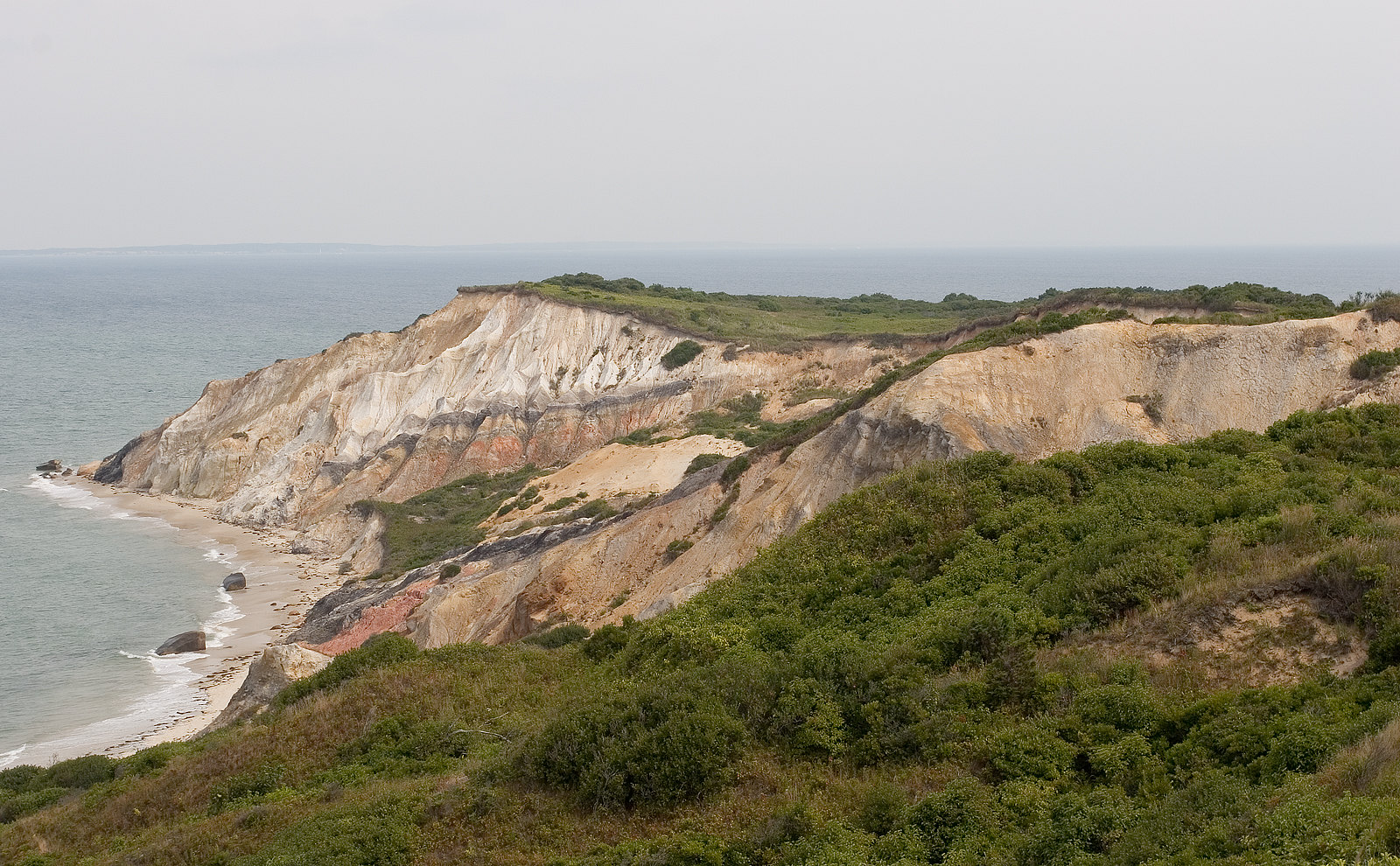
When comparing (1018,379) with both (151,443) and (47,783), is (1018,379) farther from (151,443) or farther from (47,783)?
(151,443)

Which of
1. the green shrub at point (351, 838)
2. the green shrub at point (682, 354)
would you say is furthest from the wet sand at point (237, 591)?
the green shrub at point (682, 354)

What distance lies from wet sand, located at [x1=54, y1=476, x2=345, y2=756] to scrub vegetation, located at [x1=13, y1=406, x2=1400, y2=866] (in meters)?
9.87

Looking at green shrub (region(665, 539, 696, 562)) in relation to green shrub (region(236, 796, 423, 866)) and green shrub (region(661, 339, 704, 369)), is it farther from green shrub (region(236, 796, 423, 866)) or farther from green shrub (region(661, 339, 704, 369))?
green shrub (region(661, 339, 704, 369))

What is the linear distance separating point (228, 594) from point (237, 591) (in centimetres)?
35

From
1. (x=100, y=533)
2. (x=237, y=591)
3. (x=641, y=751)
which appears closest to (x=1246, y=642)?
(x=641, y=751)

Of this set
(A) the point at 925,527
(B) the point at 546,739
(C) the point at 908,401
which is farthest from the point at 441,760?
(C) the point at 908,401

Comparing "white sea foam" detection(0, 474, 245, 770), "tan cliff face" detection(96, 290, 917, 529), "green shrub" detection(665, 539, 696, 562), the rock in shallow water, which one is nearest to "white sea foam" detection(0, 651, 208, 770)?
"white sea foam" detection(0, 474, 245, 770)

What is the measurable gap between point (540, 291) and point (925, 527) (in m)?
46.8

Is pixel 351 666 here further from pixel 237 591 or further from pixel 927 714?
pixel 237 591

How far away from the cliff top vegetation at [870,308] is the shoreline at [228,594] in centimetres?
2115

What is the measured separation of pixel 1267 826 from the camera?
25.7ft

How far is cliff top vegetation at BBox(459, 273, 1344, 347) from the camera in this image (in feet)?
97.9

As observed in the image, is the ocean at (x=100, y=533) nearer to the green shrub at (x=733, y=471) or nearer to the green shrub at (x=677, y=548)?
the green shrub at (x=677, y=548)

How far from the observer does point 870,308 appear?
7050cm
